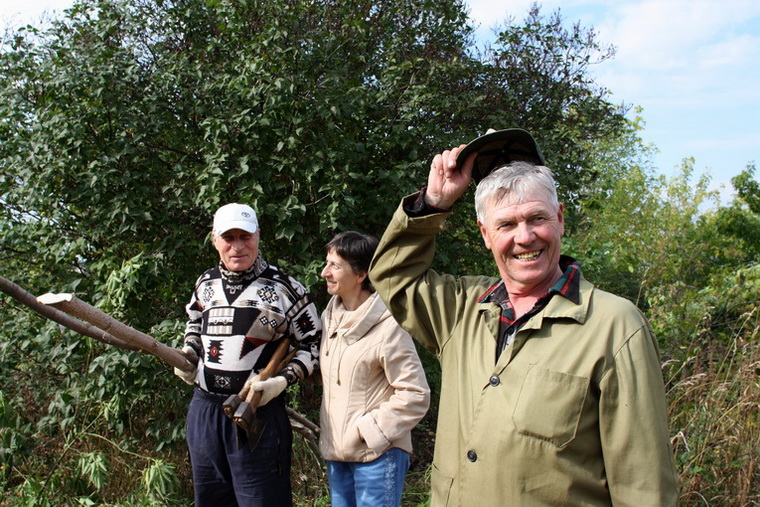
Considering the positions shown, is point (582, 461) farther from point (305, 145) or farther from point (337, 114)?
point (305, 145)

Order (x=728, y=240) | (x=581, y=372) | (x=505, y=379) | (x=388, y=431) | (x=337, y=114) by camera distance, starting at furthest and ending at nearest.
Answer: (x=728, y=240) < (x=337, y=114) < (x=388, y=431) < (x=505, y=379) < (x=581, y=372)

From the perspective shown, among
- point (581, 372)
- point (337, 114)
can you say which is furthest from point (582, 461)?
point (337, 114)

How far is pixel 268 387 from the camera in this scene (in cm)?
291

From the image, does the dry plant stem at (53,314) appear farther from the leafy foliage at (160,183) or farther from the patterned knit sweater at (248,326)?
the leafy foliage at (160,183)

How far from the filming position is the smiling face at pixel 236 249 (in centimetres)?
312

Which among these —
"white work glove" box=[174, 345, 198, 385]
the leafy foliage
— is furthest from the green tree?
"white work glove" box=[174, 345, 198, 385]

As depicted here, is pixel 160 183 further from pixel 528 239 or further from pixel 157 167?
pixel 528 239

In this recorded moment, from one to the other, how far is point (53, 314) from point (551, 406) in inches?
75.6

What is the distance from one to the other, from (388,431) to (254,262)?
3.45 ft

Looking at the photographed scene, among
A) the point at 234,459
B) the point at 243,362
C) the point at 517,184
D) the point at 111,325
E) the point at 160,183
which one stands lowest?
the point at 234,459

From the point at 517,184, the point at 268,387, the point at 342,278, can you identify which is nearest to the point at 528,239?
the point at 517,184

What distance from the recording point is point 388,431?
2865mm

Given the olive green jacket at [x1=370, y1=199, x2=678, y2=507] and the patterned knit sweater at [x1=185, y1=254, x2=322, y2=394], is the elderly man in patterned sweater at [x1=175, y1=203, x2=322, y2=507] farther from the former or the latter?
the olive green jacket at [x1=370, y1=199, x2=678, y2=507]

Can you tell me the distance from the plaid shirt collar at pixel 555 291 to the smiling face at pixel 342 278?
1265mm
